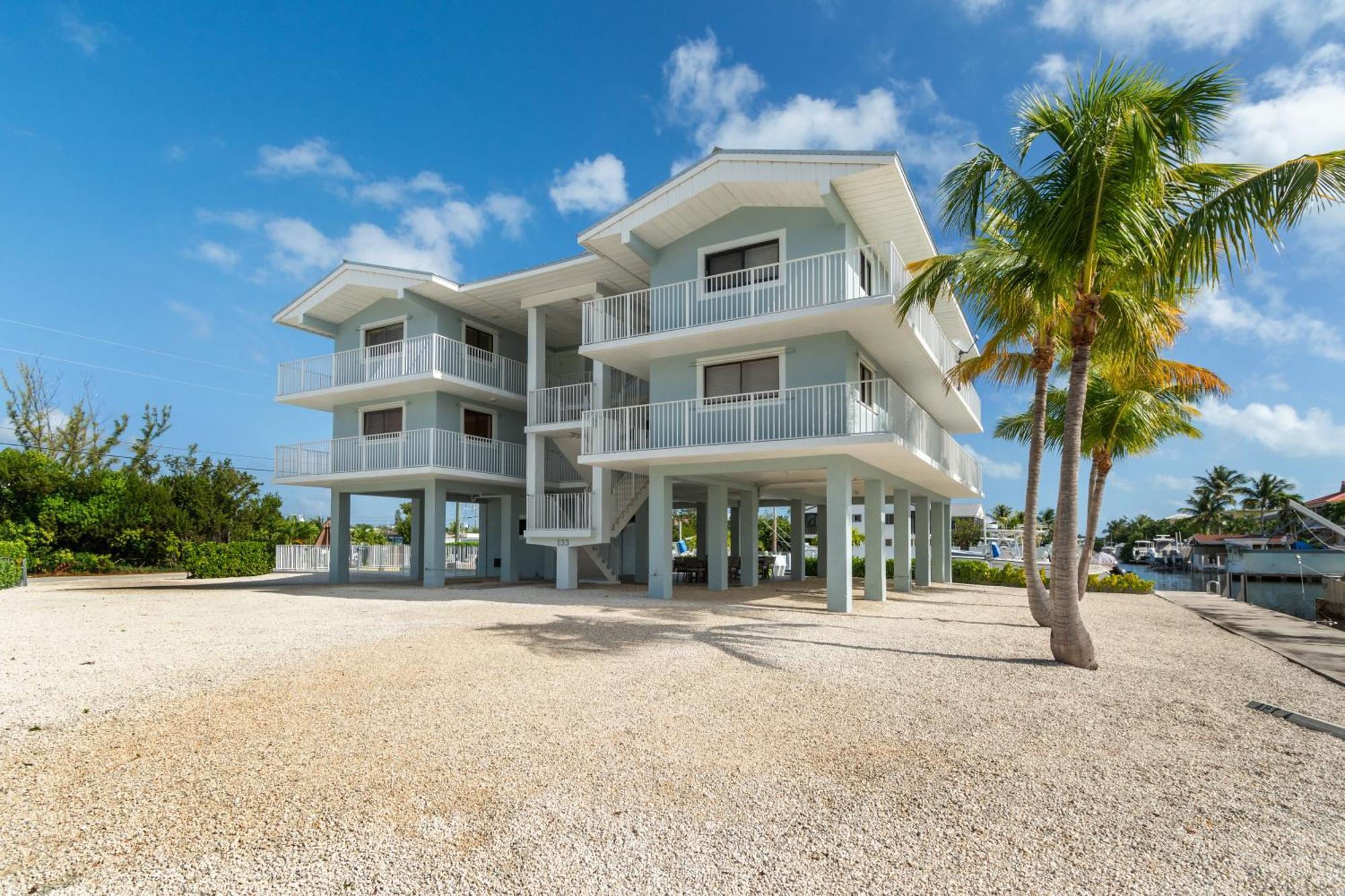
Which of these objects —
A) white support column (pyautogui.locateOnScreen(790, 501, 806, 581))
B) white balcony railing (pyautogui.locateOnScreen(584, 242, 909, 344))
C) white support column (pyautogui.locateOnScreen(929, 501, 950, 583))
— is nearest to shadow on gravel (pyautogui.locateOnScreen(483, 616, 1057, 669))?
white balcony railing (pyautogui.locateOnScreen(584, 242, 909, 344))

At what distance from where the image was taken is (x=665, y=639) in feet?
34.0

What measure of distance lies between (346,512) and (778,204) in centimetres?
1773

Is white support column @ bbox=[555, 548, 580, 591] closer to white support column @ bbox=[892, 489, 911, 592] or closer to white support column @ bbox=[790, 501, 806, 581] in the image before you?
white support column @ bbox=[790, 501, 806, 581]

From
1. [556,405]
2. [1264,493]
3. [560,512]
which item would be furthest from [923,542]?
[1264,493]

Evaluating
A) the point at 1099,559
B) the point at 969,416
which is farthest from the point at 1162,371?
the point at 1099,559

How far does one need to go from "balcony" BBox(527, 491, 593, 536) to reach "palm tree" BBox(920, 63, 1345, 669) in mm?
12640

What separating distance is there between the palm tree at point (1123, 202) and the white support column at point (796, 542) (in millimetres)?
15593

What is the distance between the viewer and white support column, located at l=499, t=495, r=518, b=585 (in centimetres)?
2356

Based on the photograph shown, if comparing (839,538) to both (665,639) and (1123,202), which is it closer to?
(665,639)

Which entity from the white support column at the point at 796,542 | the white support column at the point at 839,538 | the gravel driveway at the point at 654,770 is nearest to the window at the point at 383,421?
the gravel driveway at the point at 654,770

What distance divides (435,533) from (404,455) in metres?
2.49

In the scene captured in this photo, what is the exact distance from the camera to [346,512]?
24734 millimetres

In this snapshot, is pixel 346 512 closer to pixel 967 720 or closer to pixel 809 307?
pixel 809 307

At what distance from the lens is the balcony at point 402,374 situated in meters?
21.4
